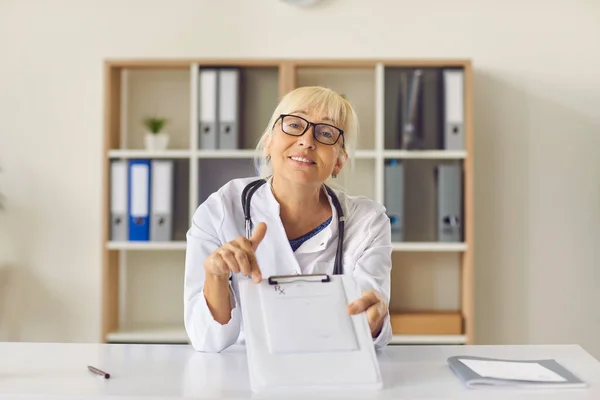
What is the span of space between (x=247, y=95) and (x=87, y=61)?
2.74ft

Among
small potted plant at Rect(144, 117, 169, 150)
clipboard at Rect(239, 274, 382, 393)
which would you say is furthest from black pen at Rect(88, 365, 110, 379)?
small potted plant at Rect(144, 117, 169, 150)

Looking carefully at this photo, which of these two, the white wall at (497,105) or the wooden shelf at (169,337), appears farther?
the white wall at (497,105)

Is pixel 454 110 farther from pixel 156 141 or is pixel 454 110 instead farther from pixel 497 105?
pixel 156 141

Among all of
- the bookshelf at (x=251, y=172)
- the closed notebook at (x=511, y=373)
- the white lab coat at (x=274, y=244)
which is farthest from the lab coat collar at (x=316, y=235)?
the bookshelf at (x=251, y=172)

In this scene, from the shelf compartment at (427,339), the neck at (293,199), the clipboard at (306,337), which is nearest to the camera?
the clipboard at (306,337)

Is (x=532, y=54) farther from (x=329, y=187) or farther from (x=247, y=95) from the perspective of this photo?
(x=329, y=187)

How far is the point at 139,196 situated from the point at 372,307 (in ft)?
5.99

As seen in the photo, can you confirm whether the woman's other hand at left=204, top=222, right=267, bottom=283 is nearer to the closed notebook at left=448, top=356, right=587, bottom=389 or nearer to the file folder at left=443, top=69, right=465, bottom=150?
the closed notebook at left=448, top=356, right=587, bottom=389

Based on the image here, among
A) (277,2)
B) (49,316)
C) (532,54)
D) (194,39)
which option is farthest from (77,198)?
(532,54)

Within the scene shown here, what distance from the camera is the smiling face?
1.62 metres

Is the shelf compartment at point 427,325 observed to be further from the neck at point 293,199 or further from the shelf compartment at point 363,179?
the neck at point 293,199

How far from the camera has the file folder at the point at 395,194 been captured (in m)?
2.88

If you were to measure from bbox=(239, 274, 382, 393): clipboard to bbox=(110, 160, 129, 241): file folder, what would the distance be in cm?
180

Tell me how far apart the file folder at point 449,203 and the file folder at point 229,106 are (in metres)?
0.91
